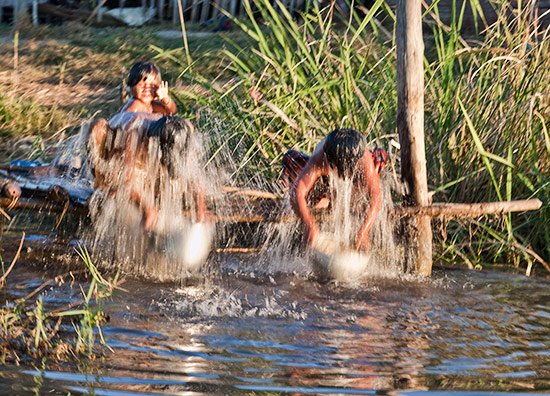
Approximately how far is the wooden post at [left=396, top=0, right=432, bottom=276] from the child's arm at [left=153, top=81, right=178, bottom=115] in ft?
5.36

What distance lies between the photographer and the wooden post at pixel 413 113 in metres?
6.55

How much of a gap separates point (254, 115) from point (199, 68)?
3.29 m

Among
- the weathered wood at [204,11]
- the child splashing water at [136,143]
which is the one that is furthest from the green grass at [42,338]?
the weathered wood at [204,11]

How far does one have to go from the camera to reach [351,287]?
21.6 feet

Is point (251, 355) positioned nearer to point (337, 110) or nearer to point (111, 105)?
point (337, 110)

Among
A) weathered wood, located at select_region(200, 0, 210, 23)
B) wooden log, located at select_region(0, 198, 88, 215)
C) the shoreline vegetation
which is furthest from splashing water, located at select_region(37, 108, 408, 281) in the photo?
weathered wood, located at select_region(200, 0, 210, 23)

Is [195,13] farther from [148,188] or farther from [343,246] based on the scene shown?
[343,246]

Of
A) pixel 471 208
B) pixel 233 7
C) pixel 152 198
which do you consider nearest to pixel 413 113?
pixel 471 208

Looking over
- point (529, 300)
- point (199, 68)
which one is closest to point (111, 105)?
point (199, 68)

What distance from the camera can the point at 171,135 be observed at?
6.64 metres

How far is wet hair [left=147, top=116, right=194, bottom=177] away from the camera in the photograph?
6.63 meters

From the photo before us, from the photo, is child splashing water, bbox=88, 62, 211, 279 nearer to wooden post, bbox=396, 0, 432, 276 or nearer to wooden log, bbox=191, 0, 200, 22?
wooden post, bbox=396, 0, 432, 276

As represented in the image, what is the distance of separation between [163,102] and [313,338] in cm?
265

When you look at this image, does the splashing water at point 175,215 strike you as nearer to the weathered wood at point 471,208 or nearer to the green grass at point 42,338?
the weathered wood at point 471,208
